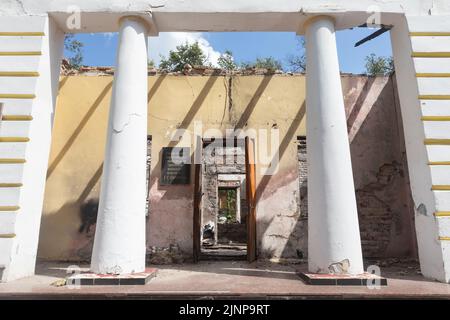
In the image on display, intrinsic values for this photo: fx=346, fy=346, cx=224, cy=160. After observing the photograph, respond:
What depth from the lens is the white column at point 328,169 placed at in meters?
4.82

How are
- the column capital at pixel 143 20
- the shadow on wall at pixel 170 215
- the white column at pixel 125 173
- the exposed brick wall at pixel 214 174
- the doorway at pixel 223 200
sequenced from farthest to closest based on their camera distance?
the exposed brick wall at pixel 214 174 < the doorway at pixel 223 200 < the shadow on wall at pixel 170 215 < the column capital at pixel 143 20 < the white column at pixel 125 173

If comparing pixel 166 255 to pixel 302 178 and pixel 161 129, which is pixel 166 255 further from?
pixel 302 178

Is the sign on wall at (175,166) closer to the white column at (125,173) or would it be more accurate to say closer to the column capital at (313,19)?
the white column at (125,173)

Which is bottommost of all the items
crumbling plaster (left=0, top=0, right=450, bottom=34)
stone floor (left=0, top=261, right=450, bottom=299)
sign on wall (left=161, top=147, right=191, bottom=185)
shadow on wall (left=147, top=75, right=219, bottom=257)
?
stone floor (left=0, top=261, right=450, bottom=299)

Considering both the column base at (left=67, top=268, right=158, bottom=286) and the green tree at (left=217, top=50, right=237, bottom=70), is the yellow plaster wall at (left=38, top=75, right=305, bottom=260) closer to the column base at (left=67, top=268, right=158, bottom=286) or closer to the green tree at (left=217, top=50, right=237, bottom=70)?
the column base at (left=67, top=268, right=158, bottom=286)

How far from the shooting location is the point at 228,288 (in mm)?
4242

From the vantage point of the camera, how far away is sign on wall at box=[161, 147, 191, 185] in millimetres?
7707

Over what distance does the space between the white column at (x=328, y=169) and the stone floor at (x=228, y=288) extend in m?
0.53

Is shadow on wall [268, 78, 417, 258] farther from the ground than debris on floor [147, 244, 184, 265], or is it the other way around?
shadow on wall [268, 78, 417, 258]

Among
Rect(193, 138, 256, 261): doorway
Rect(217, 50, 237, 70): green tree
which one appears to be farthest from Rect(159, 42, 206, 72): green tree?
Rect(193, 138, 256, 261): doorway

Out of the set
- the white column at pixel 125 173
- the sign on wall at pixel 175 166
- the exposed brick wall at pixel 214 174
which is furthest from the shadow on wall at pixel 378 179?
the exposed brick wall at pixel 214 174

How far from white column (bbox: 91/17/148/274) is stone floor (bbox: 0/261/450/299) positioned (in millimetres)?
529

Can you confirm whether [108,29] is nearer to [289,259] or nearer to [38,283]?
[38,283]

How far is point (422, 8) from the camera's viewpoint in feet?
18.8
